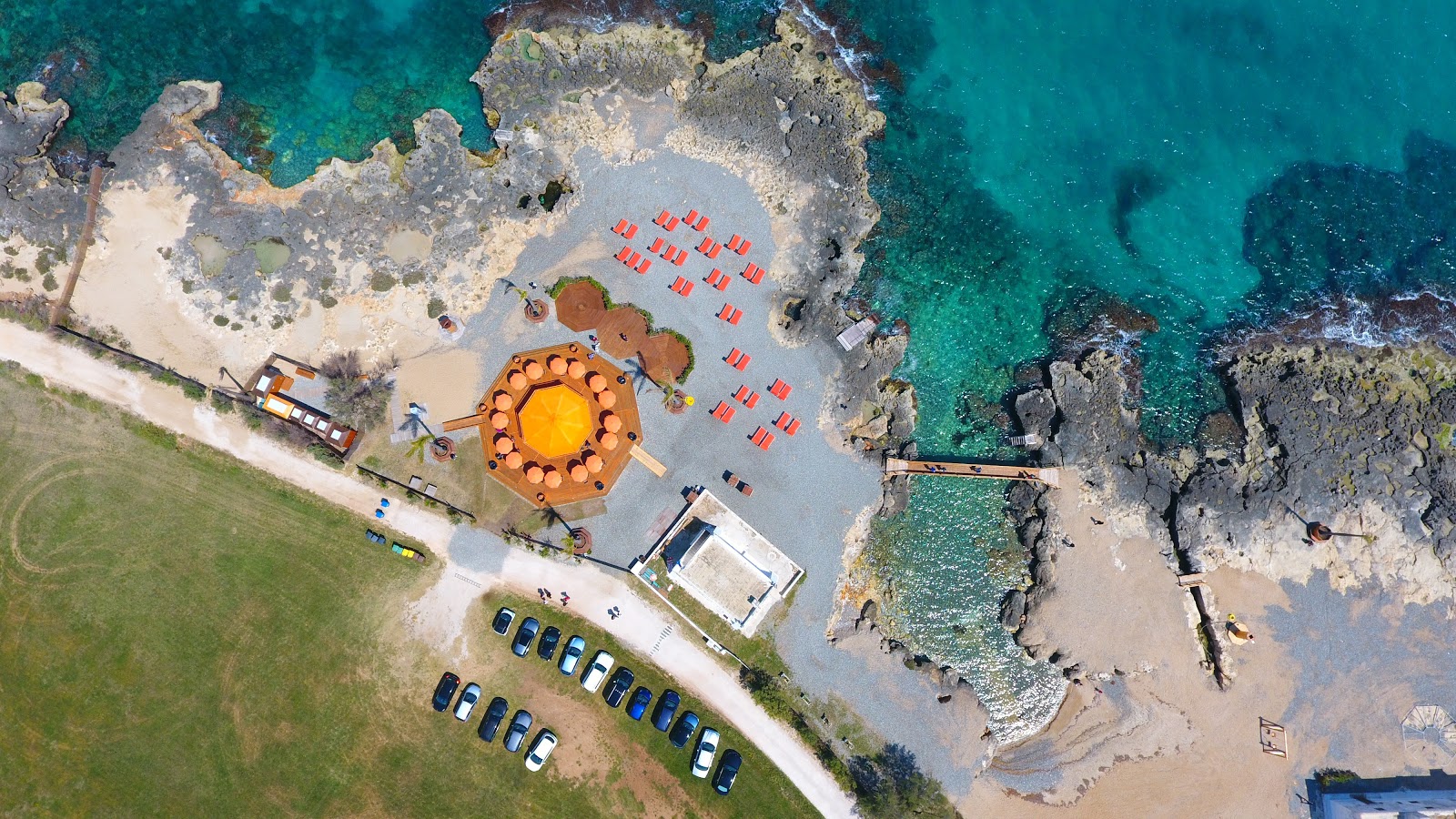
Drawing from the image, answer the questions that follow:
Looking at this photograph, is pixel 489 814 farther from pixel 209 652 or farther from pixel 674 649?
pixel 209 652

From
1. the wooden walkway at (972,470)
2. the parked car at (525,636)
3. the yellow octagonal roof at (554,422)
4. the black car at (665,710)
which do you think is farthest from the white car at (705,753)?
the wooden walkway at (972,470)

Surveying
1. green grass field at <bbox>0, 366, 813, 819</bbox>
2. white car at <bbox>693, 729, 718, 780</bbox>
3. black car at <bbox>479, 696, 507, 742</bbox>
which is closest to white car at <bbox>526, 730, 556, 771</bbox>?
green grass field at <bbox>0, 366, 813, 819</bbox>

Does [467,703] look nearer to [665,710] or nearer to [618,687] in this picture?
[618,687]

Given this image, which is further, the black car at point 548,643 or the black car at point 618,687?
the black car at point 548,643

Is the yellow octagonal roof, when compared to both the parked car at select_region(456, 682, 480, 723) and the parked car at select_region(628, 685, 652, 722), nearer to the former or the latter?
A: the parked car at select_region(456, 682, 480, 723)

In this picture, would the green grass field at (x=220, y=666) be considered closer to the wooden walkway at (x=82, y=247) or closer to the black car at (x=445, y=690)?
the black car at (x=445, y=690)

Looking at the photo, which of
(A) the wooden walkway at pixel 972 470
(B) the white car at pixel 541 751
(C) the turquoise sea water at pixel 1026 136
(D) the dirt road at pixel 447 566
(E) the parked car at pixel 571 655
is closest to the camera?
(B) the white car at pixel 541 751

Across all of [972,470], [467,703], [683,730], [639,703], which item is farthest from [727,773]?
[972,470]
